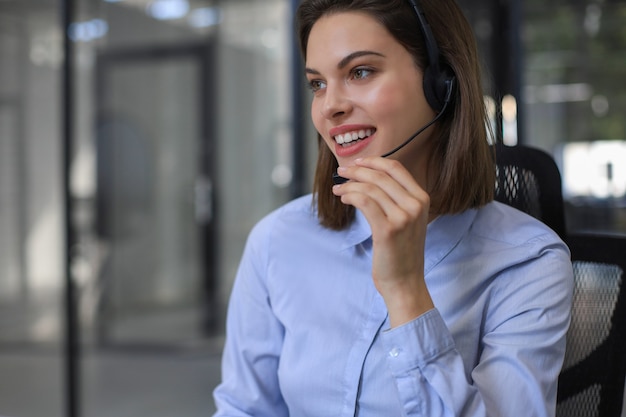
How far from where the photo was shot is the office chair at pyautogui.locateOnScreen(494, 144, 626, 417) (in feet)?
3.43

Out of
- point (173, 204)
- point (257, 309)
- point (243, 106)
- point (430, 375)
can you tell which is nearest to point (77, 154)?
point (173, 204)

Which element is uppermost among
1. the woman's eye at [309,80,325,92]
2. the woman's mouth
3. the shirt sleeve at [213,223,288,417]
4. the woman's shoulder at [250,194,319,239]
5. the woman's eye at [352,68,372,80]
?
the woman's eye at [352,68,372,80]

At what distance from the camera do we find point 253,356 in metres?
1.09

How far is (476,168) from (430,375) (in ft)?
1.19

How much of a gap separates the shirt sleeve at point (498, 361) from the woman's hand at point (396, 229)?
29mm

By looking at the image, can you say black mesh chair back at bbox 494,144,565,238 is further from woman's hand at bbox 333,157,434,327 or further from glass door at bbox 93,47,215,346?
glass door at bbox 93,47,215,346

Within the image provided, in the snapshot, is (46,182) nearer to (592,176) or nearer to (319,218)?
(592,176)

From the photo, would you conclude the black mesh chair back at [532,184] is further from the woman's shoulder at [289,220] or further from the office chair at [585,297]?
the woman's shoulder at [289,220]

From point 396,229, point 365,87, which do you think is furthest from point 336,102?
point 396,229

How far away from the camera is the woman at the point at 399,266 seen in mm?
834

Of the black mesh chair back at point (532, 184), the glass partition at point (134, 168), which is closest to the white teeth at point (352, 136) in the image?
the black mesh chair back at point (532, 184)

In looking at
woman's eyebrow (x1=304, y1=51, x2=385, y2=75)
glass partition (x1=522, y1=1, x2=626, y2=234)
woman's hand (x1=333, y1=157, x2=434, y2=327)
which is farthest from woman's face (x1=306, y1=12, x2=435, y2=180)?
glass partition (x1=522, y1=1, x2=626, y2=234)

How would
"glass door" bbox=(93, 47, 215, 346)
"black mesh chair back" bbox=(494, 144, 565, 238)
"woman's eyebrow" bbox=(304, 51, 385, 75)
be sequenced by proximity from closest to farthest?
"woman's eyebrow" bbox=(304, 51, 385, 75)
"black mesh chair back" bbox=(494, 144, 565, 238)
"glass door" bbox=(93, 47, 215, 346)

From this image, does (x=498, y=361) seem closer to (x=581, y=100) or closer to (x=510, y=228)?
(x=510, y=228)
